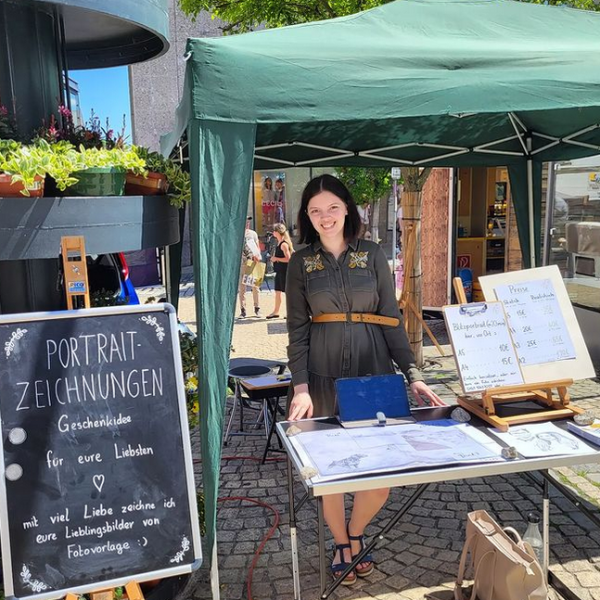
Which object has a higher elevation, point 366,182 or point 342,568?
point 366,182

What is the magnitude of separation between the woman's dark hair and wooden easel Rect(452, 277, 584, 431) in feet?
1.83

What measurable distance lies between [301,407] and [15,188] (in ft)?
4.94

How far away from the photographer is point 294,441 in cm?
242

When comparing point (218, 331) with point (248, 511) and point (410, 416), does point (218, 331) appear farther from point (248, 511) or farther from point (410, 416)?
point (248, 511)

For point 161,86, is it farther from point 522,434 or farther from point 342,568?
point 522,434

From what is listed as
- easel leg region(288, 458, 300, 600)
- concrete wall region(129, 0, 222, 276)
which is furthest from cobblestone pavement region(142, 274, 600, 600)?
concrete wall region(129, 0, 222, 276)

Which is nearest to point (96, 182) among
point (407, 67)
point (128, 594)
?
point (407, 67)

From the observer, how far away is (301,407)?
2.71m

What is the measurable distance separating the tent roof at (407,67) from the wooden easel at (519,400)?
86 cm

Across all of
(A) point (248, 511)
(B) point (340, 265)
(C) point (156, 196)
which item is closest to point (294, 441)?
(B) point (340, 265)

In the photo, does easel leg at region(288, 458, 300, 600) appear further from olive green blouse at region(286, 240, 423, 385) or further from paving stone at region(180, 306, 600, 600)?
olive green blouse at region(286, 240, 423, 385)

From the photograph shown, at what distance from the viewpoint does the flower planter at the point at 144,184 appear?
2.74m

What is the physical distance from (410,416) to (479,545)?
598 millimetres

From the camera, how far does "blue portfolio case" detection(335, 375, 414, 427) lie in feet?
8.52
